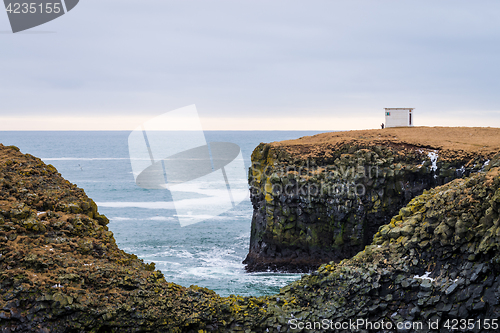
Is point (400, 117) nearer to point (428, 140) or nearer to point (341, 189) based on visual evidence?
point (428, 140)

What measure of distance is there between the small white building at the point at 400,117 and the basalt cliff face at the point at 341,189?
44.7ft

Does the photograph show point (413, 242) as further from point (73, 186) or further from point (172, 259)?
point (172, 259)

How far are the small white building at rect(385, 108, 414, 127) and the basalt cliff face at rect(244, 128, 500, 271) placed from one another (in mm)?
13625

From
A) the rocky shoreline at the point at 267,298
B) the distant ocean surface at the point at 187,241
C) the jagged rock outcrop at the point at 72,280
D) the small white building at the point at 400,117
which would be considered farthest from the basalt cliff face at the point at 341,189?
the jagged rock outcrop at the point at 72,280

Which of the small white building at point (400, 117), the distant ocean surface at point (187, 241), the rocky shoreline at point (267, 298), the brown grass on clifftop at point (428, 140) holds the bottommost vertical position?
the distant ocean surface at point (187, 241)

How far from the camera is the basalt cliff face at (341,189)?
28.8 meters

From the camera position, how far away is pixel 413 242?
1425 cm

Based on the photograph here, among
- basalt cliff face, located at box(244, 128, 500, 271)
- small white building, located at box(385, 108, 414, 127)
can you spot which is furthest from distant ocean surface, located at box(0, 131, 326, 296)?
small white building, located at box(385, 108, 414, 127)

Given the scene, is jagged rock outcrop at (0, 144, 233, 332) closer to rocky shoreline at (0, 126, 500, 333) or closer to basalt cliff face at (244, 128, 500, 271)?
rocky shoreline at (0, 126, 500, 333)

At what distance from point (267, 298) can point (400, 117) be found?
120 ft

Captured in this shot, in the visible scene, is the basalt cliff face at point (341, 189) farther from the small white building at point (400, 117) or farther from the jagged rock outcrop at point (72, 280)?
the jagged rock outcrop at point (72, 280)

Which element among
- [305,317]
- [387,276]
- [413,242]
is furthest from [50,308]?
[413,242]

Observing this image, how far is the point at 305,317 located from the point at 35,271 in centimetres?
880

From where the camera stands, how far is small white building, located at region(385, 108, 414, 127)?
150ft
